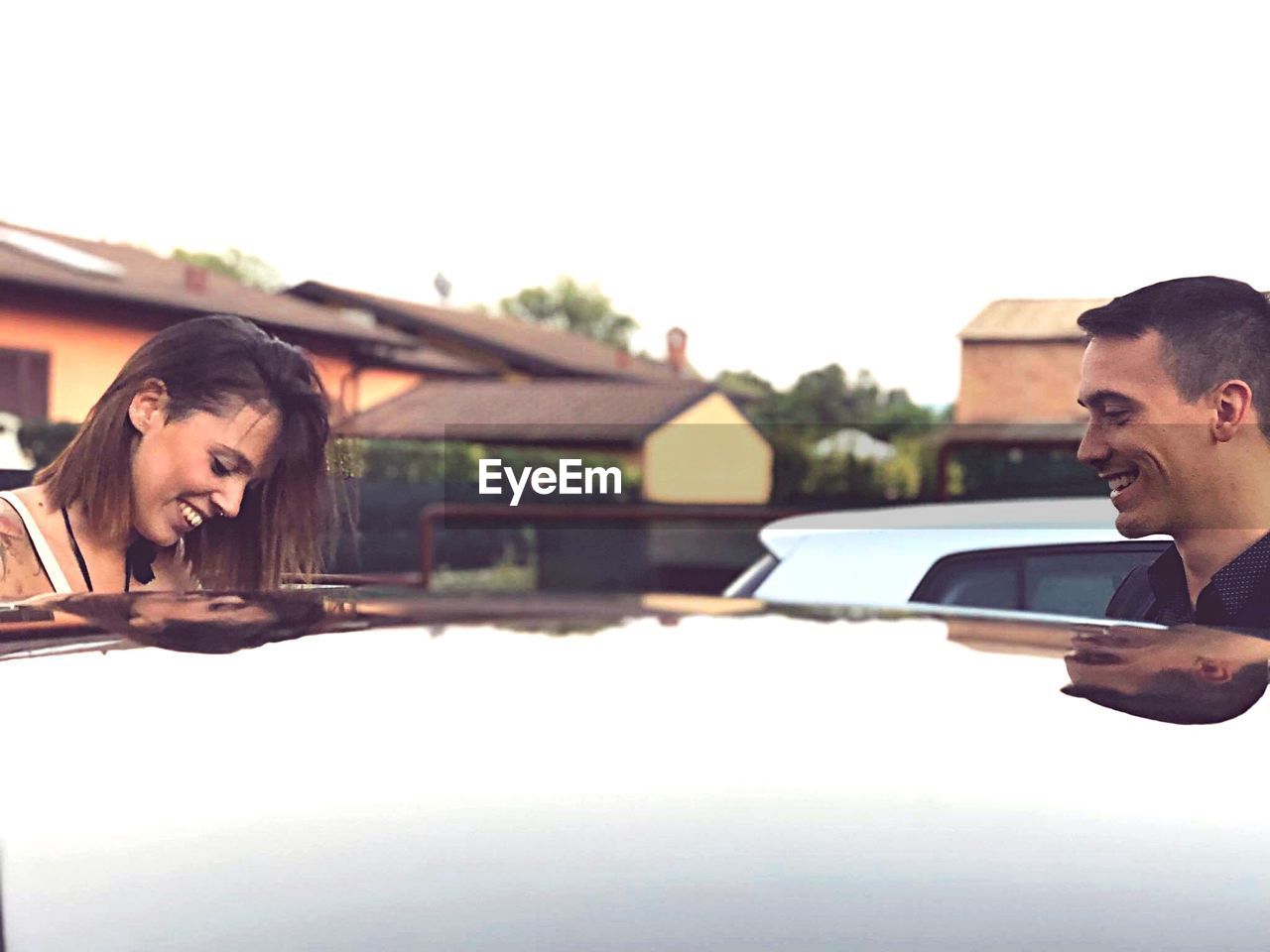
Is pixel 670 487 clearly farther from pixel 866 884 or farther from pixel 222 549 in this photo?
pixel 866 884

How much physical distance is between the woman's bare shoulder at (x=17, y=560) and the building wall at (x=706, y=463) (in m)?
10.5

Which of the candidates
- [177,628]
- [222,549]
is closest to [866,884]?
[177,628]

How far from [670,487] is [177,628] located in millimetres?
13358

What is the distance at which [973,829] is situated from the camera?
1.14 metres

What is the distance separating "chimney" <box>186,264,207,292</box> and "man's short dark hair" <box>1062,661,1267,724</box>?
1072 centimetres

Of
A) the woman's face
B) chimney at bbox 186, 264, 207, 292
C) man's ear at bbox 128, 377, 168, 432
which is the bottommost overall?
the woman's face

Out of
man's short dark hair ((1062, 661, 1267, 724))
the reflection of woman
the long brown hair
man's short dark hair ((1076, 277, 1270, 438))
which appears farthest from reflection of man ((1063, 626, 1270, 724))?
the long brown hair

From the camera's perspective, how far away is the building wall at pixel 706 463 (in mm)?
13750

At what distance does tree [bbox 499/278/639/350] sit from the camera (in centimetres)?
1354

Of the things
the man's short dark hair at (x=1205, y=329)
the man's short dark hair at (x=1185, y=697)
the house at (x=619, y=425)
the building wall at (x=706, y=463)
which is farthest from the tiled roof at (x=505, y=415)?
the building wall at (x=706, y=463)

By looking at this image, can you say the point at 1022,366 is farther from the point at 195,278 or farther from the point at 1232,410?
the point at 195,278

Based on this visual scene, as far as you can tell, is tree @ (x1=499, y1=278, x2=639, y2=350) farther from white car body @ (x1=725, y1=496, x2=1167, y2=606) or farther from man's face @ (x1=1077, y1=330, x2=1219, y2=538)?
man's face @ (x1=1077, y1=330, x2=1219, y2=538)

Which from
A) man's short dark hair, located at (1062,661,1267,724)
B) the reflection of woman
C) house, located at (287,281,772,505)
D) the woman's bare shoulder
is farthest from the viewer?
house, located at (287,281,772,505)

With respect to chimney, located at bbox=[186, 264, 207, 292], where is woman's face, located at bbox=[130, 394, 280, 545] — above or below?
below
